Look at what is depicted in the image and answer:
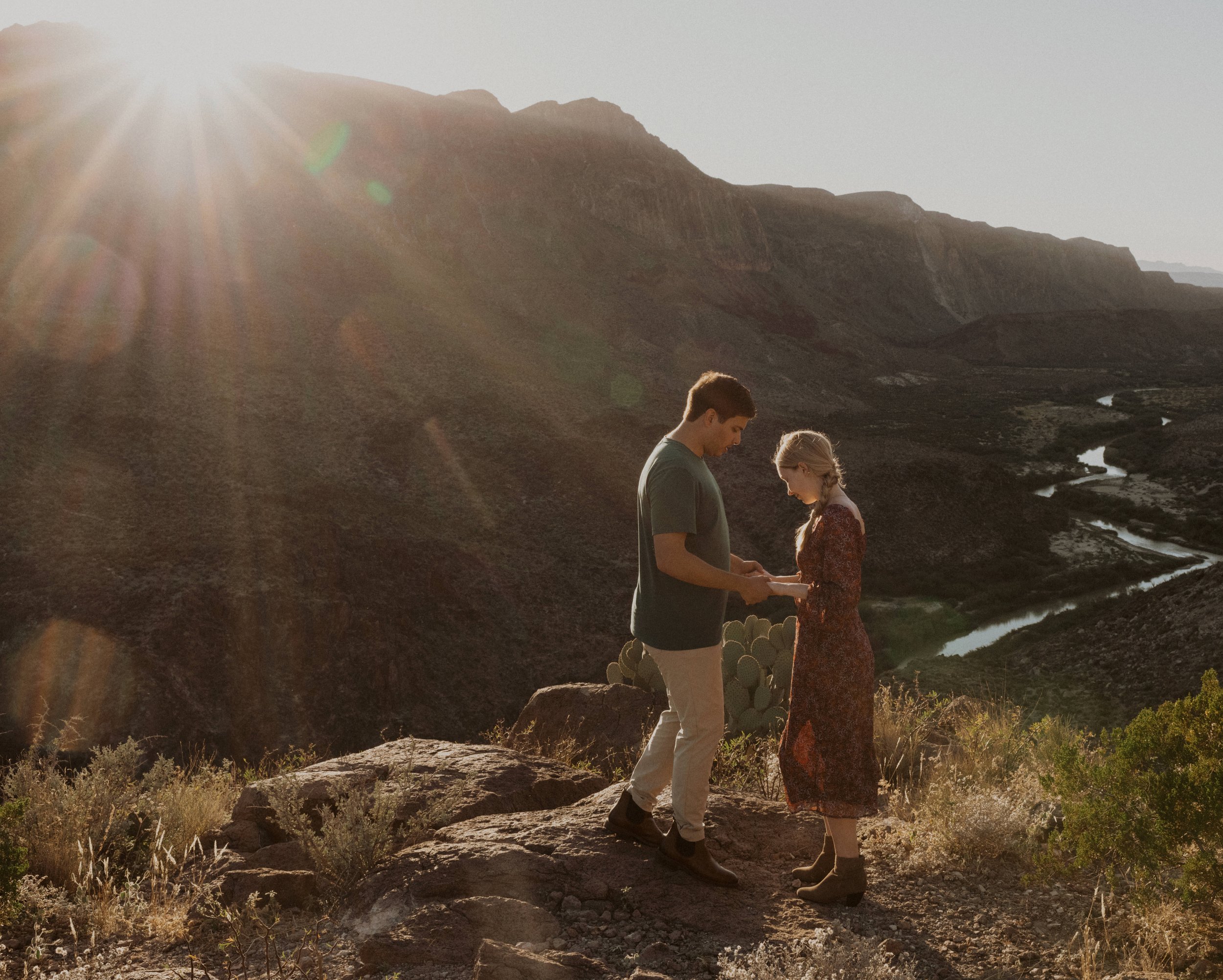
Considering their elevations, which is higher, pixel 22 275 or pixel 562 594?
pixel 22 275

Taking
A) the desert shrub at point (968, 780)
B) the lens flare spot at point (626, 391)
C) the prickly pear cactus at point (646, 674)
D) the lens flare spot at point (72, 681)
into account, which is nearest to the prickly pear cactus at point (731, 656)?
the prickly pear cactus at point (646, 674)

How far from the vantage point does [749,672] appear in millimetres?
8477

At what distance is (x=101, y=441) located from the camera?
18.5 metres

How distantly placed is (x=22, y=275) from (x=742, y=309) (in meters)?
39.9

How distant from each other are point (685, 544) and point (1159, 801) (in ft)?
6.98

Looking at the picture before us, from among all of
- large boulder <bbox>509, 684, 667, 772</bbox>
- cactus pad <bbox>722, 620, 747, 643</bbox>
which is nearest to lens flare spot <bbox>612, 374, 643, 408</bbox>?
cactus pad <bbox>722, 620, 747, 643</bbox>

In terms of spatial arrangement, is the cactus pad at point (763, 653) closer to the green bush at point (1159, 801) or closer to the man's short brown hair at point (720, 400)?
the green bush at point (1159, 801)

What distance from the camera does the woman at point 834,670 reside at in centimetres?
355

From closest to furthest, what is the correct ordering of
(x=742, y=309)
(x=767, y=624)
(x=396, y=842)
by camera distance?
(x=396, y=842) < (x=767, y=624) < (x=742, y=309)

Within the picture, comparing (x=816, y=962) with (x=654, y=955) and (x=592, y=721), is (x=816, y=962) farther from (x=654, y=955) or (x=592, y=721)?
(x=592, y=721)

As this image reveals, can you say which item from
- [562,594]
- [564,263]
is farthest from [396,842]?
[564,263]

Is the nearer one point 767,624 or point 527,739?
point 527,739

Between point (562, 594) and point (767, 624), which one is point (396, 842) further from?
point (562, 594)

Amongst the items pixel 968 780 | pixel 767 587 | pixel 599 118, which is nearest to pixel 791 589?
pixel 767 587
